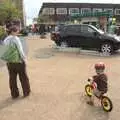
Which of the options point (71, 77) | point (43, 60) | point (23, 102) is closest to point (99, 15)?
point (43, 60)

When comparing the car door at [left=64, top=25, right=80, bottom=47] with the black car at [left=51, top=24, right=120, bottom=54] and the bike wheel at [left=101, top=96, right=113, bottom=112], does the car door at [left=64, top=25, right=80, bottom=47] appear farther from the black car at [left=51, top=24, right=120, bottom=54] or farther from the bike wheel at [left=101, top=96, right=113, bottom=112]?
the bike wheel at [left=101, top=96, right=113, bottom=112]

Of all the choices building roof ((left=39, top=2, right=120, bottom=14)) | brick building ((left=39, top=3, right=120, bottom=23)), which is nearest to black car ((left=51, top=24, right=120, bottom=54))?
building roof ((left=39, top=2, right=120, bottom=14))

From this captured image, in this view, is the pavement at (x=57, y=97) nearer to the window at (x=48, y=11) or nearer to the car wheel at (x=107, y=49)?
the car wheel at (x=107, y=49)

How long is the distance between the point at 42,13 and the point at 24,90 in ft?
322

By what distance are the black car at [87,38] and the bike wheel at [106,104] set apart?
41.4ft

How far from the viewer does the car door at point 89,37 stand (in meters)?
21.4

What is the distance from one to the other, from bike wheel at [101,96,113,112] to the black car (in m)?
12.6

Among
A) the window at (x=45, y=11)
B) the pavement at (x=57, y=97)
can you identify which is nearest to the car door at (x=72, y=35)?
the pavement at (x=57, y=97)

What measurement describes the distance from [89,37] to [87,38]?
0.13 metres

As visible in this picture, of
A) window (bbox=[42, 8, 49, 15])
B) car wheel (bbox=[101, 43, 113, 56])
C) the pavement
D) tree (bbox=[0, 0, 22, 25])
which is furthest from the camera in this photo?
window (bbox=[42, 8, 49, 15])

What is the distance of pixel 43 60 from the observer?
17469 millimetres

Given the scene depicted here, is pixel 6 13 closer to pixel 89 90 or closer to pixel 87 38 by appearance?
pixel 87 38

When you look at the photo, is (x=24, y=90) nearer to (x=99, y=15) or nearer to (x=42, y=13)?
(x=99, y=15)

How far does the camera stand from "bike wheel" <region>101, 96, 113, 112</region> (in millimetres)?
7978
